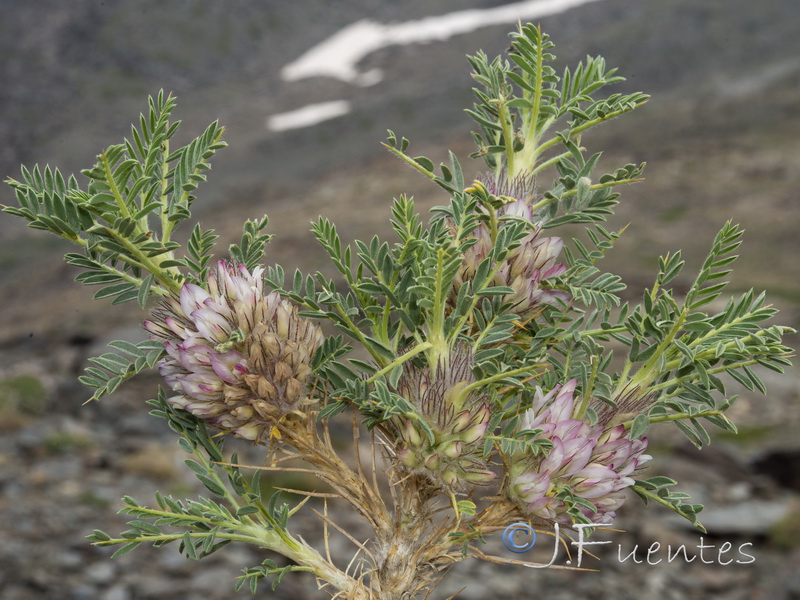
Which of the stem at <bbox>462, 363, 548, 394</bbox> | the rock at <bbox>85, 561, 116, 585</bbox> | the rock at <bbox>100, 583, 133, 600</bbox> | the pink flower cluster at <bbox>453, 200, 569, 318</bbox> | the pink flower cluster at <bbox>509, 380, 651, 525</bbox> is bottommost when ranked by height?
the rock at <bbox>100, 583, 133, 600</bbox>

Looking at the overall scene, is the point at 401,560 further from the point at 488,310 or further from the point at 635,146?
the point at 635,146

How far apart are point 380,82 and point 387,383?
59.7 metres

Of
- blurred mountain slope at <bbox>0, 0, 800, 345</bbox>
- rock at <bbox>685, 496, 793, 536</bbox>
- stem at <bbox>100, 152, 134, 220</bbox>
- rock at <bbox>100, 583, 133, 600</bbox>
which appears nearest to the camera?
stem at <bbox>100, 152, 134, 220</bbox>

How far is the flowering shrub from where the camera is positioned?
129 cm

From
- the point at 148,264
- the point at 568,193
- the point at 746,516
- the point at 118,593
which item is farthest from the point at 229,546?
the point at 568,193

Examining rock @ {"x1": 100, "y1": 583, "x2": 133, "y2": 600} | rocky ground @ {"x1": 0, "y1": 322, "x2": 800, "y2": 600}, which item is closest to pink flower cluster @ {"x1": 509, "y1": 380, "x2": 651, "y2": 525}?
rocky ground @ {"x1": 0, "y1": 322, "x2": 800, "y2": 600}

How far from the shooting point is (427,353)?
52.9 inches

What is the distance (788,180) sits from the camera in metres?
28.3

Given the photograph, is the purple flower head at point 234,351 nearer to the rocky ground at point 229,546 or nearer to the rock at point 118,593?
the rocky ground at point 229,546

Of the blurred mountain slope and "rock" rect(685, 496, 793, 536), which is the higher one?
the blurred mountain slope

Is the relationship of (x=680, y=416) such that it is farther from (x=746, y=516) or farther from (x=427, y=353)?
(x=746, y=516)

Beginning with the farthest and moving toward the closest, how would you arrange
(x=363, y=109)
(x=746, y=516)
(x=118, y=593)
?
(x=363, y=109) → (x=746, y=516) → (x=118, y=593)

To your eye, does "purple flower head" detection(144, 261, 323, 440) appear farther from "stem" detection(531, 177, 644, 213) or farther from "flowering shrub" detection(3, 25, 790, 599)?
"stem" detection(531, 177, 644, 213)

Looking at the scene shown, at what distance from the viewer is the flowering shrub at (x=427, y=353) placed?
4.22ft
